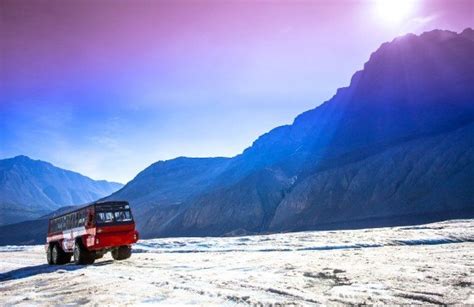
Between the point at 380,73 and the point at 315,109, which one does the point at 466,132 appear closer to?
the point at 380,73

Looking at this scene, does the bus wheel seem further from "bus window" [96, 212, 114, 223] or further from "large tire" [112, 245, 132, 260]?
"bus window" [96, 212, 114, 223]

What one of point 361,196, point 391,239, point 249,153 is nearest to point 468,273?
point 391,239

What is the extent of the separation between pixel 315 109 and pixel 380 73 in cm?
3559

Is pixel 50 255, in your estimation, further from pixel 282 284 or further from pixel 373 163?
pixel 373 163

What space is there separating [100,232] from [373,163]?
68.9 m

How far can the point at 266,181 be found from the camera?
316ft

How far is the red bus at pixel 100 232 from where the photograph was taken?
17875mm

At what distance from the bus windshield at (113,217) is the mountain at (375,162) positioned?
52797 mm

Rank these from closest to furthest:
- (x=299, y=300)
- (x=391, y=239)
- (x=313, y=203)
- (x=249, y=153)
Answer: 1. (x=299, y=300)
2. (x=391, y=239)
3. (x=313, y=203)
4. (x=249, y=153)

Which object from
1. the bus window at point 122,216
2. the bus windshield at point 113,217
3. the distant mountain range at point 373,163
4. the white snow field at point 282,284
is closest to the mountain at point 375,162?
the distant mountain range at point 373,163

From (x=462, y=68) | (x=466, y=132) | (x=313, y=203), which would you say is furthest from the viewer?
(x=462, y=68)

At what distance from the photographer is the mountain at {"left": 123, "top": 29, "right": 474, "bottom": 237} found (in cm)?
6738

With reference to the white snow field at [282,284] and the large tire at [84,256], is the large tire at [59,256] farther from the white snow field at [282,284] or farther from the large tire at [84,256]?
the white snow field at [282,284]

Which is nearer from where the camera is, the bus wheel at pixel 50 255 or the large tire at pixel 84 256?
the large tire at pixel 84 256
